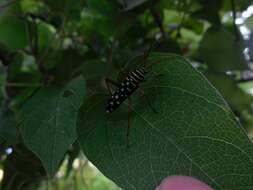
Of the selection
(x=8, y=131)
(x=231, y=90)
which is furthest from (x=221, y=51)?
(x=8, y=131)

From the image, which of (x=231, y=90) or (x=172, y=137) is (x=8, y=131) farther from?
(x=231, y=90)

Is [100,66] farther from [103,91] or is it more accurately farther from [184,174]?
[184,174]

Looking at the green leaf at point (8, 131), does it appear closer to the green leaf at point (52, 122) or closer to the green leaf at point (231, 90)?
the green leaf at point (52, 122)

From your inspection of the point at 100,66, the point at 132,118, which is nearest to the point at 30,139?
the point at 132,118

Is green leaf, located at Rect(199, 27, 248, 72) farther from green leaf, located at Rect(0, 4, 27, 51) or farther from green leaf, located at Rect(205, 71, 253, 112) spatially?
green leaf, located at Rect(0, 4, 27, 51)

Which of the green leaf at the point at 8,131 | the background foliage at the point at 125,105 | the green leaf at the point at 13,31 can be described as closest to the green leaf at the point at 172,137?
the background foliage at the point at 125,105

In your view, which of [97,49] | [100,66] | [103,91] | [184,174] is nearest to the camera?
[184,174]
